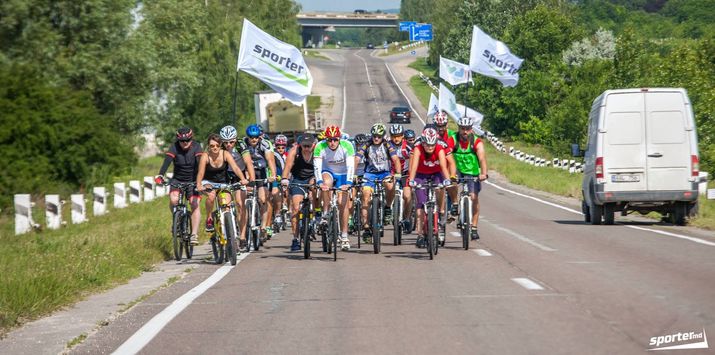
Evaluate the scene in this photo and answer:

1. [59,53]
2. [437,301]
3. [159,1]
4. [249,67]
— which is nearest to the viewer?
[437,301]

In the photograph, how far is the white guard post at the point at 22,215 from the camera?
24.6m

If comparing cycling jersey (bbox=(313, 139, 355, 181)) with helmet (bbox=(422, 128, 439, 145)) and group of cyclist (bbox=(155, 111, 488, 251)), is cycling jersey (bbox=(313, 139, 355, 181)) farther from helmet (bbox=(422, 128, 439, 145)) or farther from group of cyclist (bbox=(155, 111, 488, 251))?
helmet (bbox=(422, 128, 439, 145))

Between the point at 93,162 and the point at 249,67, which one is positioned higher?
the point at 249,67

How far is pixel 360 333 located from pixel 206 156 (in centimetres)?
789

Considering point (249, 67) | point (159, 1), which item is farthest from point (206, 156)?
point (159, 1)

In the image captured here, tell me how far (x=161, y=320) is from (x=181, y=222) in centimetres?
685

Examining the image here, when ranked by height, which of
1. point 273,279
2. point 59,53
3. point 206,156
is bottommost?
point 273,279

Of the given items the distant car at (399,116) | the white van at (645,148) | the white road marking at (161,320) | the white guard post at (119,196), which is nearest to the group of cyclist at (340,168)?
the white road marking at (161,320)

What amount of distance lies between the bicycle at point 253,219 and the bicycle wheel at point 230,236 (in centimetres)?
152

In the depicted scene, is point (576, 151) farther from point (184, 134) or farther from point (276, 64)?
point (276, 64)

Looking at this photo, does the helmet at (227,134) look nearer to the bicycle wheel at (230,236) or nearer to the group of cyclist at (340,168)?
the group of cyclist at (340,168)

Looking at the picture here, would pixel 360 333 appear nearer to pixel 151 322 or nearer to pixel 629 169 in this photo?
pixel 151 322

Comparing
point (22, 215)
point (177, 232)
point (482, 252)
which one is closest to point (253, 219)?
point (177, 232)

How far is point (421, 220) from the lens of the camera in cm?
1697
